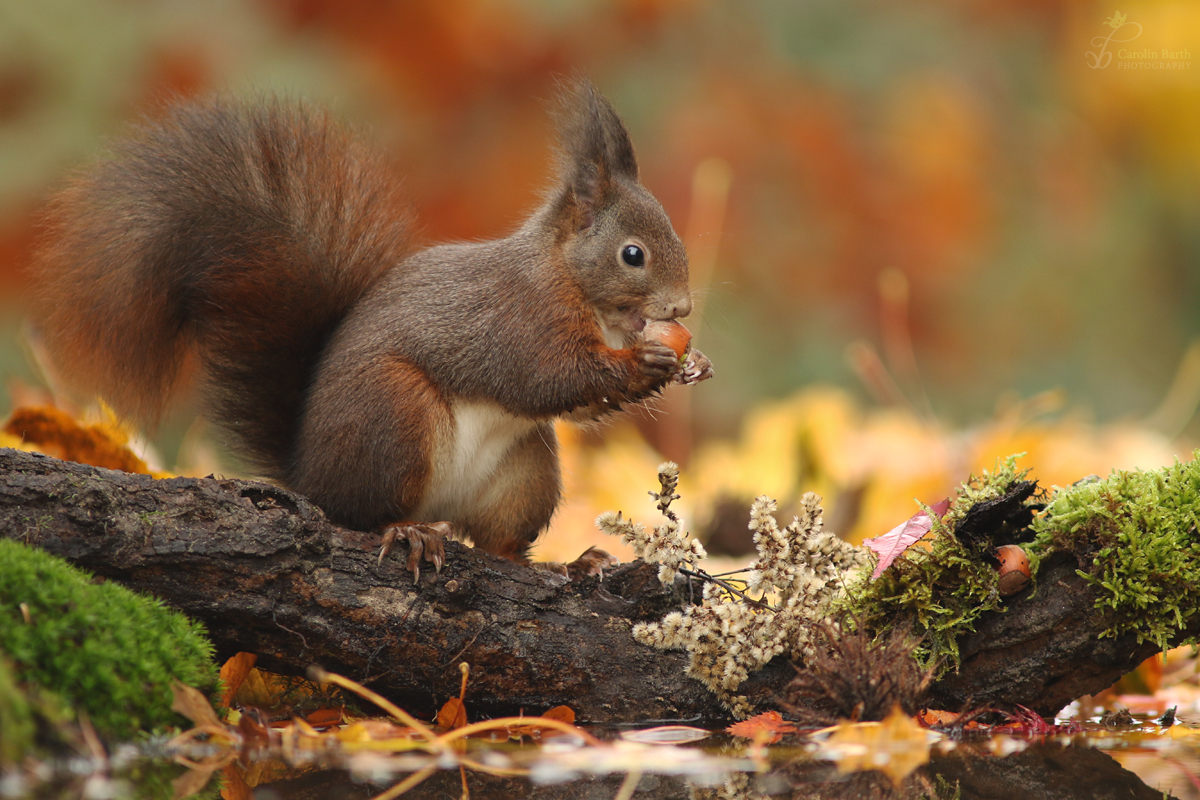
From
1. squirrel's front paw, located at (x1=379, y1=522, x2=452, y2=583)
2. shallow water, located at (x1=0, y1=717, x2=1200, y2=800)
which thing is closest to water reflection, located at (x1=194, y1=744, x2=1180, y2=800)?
shallow water, located at (x1=0, y1=717, x2=1200, y2=800)

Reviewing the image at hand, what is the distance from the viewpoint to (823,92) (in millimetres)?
4398

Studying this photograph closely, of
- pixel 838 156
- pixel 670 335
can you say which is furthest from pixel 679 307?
pixel 838 156

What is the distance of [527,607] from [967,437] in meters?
2.12

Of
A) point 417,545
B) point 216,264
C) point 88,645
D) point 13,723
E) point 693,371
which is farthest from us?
point 693,371

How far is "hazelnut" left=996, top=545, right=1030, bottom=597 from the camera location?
127 centimetres

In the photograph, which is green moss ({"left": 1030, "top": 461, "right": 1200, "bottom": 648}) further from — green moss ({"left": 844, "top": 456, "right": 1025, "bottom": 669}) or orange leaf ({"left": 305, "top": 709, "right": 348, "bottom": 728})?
orange leaf ({"left": 305, "top": 709, "right": 348, "bottom": 728})

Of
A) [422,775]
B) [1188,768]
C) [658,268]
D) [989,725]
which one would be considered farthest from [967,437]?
[422,775]

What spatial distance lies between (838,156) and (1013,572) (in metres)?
3.35

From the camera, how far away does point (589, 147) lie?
1788 mm

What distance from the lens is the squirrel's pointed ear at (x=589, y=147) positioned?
1.78 meters

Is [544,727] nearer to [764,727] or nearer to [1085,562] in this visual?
[764,727]

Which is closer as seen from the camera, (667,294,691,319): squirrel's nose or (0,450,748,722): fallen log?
(0,450,748,722): fallen log

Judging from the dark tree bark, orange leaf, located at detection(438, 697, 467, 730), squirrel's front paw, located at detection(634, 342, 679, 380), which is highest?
squirrel's front paw, located at detection(634, 342, 679, 380)

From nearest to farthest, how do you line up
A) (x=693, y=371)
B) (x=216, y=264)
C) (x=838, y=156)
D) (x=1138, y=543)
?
1. (x=1138, y=543)
2. (x=216, y=264)
3. (x=693, y=371)
4. (x=838, y=156)
